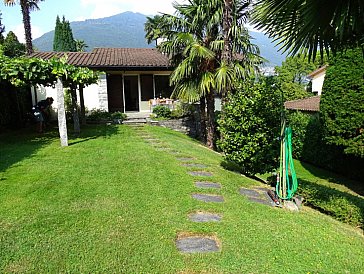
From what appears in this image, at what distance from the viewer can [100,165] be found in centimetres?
718

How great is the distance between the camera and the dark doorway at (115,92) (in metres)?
18.2

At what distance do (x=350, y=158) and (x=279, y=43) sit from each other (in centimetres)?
783

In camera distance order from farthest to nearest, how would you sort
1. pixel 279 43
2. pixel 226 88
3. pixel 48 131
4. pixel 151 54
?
pixel 151 54
pixel 48 131
pixel 226 88
pixel 279 43

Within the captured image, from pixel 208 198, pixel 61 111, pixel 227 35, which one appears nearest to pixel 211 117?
pixel 227 35

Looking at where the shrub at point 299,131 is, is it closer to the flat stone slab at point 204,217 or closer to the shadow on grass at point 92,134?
the shadow on grass at point 92,134

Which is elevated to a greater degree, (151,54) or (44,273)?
(151,54)

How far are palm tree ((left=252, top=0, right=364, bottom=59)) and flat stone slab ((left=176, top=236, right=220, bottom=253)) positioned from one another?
3.10 m

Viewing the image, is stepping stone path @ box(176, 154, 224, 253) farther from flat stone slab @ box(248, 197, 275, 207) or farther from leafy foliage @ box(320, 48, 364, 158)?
leafy foliage @ box(320, 48, 364, 158)

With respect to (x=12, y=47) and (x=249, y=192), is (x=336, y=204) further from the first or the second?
(x=12, y=47)

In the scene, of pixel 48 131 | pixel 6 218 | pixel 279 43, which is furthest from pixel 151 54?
pixel 6 218

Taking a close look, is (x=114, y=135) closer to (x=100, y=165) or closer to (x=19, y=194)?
(x=100, y=165)

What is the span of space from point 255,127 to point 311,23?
3.49 m

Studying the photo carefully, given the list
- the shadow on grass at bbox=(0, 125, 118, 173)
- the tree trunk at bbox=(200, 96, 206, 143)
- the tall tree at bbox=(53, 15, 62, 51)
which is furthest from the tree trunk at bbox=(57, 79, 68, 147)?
the tall tree at bbox=(53, 15, 62, 51)

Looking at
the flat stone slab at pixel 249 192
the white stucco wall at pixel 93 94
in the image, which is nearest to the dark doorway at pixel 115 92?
the white stucco wall at pixel 93 94
